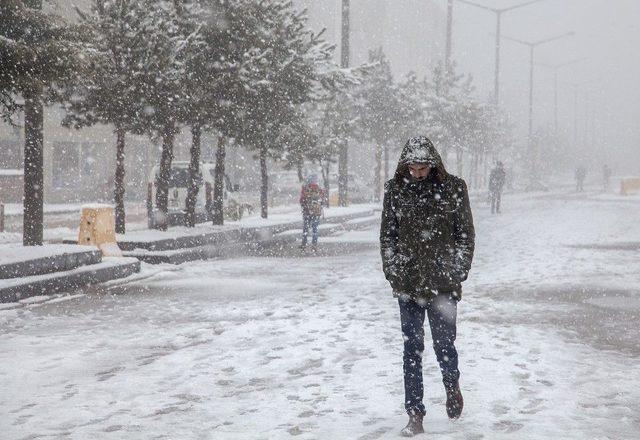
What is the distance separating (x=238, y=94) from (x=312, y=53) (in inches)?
147

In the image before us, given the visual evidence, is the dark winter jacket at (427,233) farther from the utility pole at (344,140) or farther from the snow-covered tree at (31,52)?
the utility pole at (344,140)

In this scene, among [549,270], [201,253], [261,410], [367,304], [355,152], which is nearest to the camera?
[261,410]

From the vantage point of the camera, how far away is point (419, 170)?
18.9ft

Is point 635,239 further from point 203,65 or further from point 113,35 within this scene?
point 113,35

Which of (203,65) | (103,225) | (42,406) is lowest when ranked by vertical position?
(42,406)

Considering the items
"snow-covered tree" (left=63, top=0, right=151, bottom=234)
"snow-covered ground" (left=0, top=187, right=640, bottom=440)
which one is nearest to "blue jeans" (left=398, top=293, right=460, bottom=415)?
"snow-covered ground" (left=0, top=187, right=640, bottom=440)

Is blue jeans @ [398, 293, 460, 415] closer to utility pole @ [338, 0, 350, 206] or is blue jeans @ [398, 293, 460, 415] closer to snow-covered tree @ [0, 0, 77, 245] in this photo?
snow-covered tree @ [0, 0, 77, 245]

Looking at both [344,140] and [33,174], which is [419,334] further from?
[344,140]

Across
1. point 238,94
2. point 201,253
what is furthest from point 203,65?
point 201,253

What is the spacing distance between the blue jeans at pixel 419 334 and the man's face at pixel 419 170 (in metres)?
0.77

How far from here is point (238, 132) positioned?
22141mm

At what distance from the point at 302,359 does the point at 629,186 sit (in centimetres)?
5390

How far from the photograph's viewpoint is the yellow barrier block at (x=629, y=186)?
5553 centimetres

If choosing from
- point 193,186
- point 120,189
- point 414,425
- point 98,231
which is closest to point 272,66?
point 193,186
